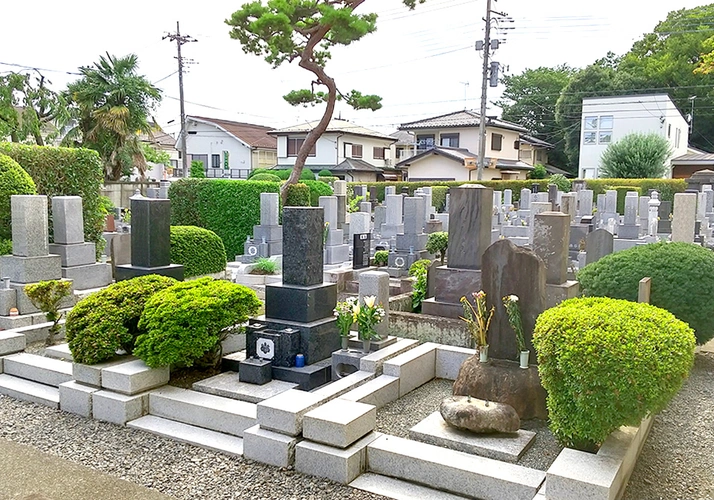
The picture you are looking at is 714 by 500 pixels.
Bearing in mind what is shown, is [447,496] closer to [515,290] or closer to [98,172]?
[515,290]

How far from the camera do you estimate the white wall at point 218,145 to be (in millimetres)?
45719

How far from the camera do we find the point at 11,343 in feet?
24.3

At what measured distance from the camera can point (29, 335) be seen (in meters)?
8.24

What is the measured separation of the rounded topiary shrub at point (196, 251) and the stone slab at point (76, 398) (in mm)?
5553

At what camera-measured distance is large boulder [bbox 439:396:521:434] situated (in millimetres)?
5086

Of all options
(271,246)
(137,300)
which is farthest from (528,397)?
(271,246)

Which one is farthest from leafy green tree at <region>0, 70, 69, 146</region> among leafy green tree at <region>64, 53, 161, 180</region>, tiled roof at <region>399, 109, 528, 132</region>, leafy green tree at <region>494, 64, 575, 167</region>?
leafy green tree at <region>494, 64, 575, 167</region>

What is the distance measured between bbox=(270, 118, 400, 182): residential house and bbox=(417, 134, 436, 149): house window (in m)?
2.67

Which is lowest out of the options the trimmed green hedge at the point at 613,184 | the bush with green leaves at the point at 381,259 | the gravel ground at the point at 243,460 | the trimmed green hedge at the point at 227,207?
the gravel ground at the point at 243,460

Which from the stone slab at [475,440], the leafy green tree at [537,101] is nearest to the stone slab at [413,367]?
the stone slab at [475,440]

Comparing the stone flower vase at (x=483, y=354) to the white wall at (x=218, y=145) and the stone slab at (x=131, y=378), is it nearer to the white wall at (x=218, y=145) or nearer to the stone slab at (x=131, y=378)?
the stone slab at (x=131, y=378)

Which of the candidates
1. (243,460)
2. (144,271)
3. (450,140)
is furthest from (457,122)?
(243,460)

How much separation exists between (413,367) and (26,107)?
21.8 m

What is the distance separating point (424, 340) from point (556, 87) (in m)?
49.2
